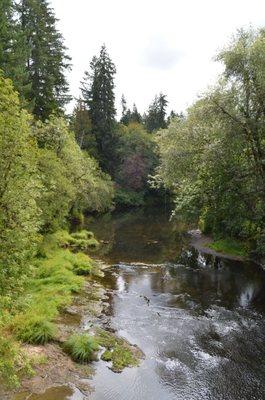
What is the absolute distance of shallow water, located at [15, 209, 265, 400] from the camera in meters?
13.3

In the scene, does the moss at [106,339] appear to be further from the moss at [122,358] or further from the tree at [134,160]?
the tree at [134,160]

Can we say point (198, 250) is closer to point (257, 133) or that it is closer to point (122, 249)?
point (122, 249)

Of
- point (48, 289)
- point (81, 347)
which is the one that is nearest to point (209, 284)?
point (48, 289)

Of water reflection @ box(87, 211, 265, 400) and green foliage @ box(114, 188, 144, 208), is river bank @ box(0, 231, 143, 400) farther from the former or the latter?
green foliage @ box(114, 188, 144, 208)

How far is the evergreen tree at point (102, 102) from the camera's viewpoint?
70.1 meters

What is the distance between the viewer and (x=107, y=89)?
70.3 meters

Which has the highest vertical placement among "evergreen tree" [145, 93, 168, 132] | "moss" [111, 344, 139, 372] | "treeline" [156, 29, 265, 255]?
"evergreen tree" [145, 93, 168, 132]

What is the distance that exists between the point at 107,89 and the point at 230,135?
171ft

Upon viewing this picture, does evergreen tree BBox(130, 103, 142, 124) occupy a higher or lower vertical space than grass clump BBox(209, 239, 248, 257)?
higher

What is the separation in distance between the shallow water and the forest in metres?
2.63

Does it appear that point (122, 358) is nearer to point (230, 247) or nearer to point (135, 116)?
point (230, 247)

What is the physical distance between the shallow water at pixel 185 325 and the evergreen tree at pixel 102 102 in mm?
38144

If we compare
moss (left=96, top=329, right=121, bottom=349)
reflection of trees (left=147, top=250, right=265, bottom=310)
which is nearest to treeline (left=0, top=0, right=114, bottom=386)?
moss (left=96, top=329, right=121, bottom=349)

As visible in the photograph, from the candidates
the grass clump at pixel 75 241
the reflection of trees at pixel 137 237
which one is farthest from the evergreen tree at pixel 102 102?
the grass clump at pixel 75 241
